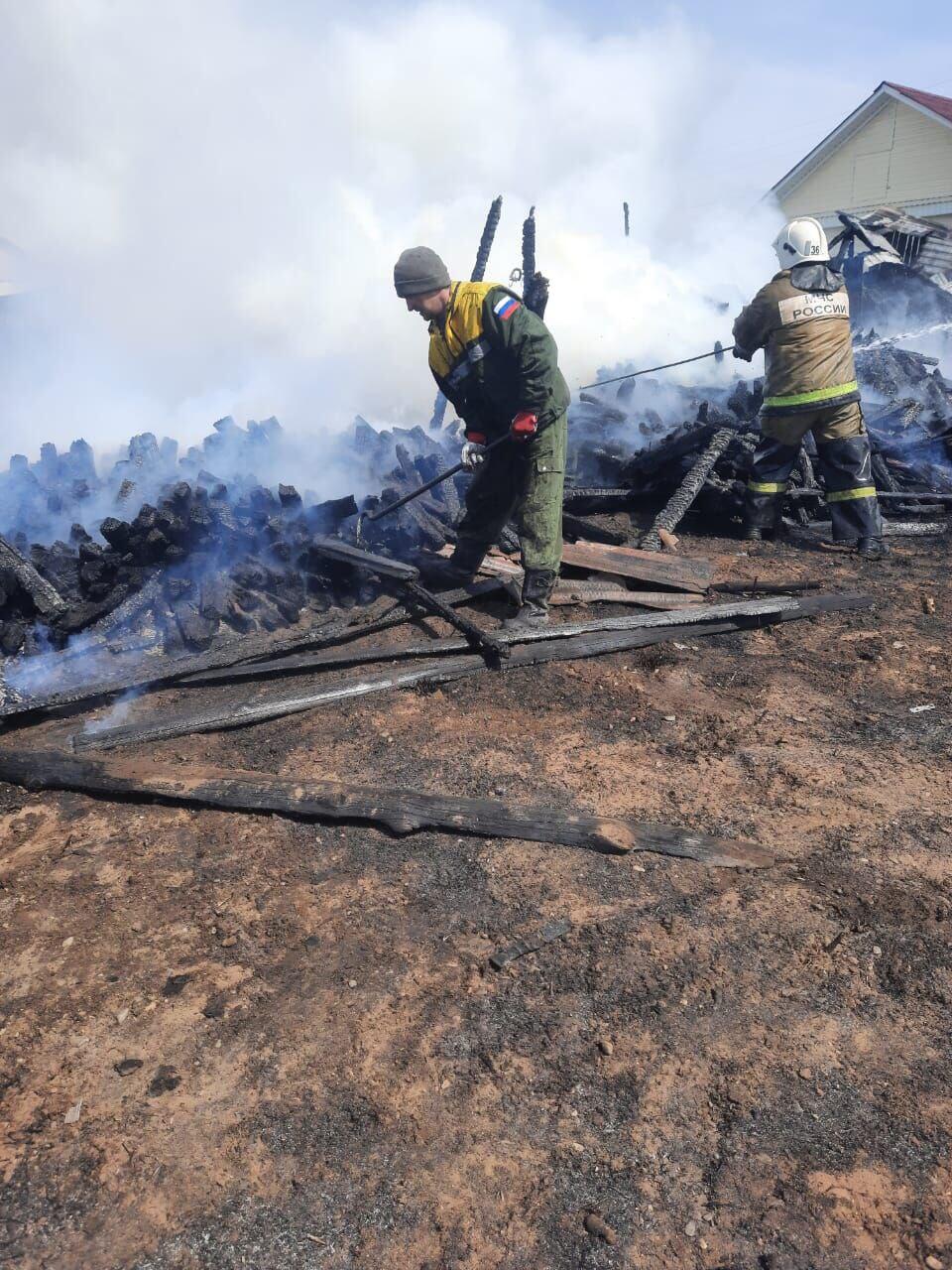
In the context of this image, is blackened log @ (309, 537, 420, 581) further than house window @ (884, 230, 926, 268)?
No

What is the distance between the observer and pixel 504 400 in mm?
5617

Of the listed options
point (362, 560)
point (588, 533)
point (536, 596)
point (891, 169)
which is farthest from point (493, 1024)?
point (891, 169)

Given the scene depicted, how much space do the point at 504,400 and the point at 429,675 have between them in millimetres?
1906

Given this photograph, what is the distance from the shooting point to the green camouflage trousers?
18.7 feet

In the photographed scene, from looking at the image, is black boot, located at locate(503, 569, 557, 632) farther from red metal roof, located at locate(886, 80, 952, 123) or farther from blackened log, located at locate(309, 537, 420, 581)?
red metal roof, located at locate(886, 80, 952, 123)

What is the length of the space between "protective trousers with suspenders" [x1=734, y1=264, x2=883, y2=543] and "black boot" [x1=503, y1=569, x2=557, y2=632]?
296 centimetres

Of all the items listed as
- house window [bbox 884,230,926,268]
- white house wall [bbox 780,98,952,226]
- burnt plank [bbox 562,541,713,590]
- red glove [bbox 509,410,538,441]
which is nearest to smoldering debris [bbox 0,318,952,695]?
burnt plank [bbox 562,541,713,590]

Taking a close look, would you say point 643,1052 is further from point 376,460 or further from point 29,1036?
point 376,460

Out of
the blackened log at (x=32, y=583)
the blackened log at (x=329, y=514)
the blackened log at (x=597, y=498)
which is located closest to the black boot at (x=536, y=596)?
the blackened log at (x=329, y=514)

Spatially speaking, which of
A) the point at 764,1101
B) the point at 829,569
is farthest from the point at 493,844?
the point at 829,569

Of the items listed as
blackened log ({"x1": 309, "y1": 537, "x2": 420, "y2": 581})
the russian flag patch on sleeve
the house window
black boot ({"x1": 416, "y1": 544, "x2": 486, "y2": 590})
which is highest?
the house window

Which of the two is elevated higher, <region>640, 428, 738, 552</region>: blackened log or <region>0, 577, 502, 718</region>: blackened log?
<region>640, 428, 738, 552</region>: blackened log

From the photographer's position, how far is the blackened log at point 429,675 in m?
4.60

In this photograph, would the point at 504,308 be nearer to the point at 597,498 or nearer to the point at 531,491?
the point at 531,491
